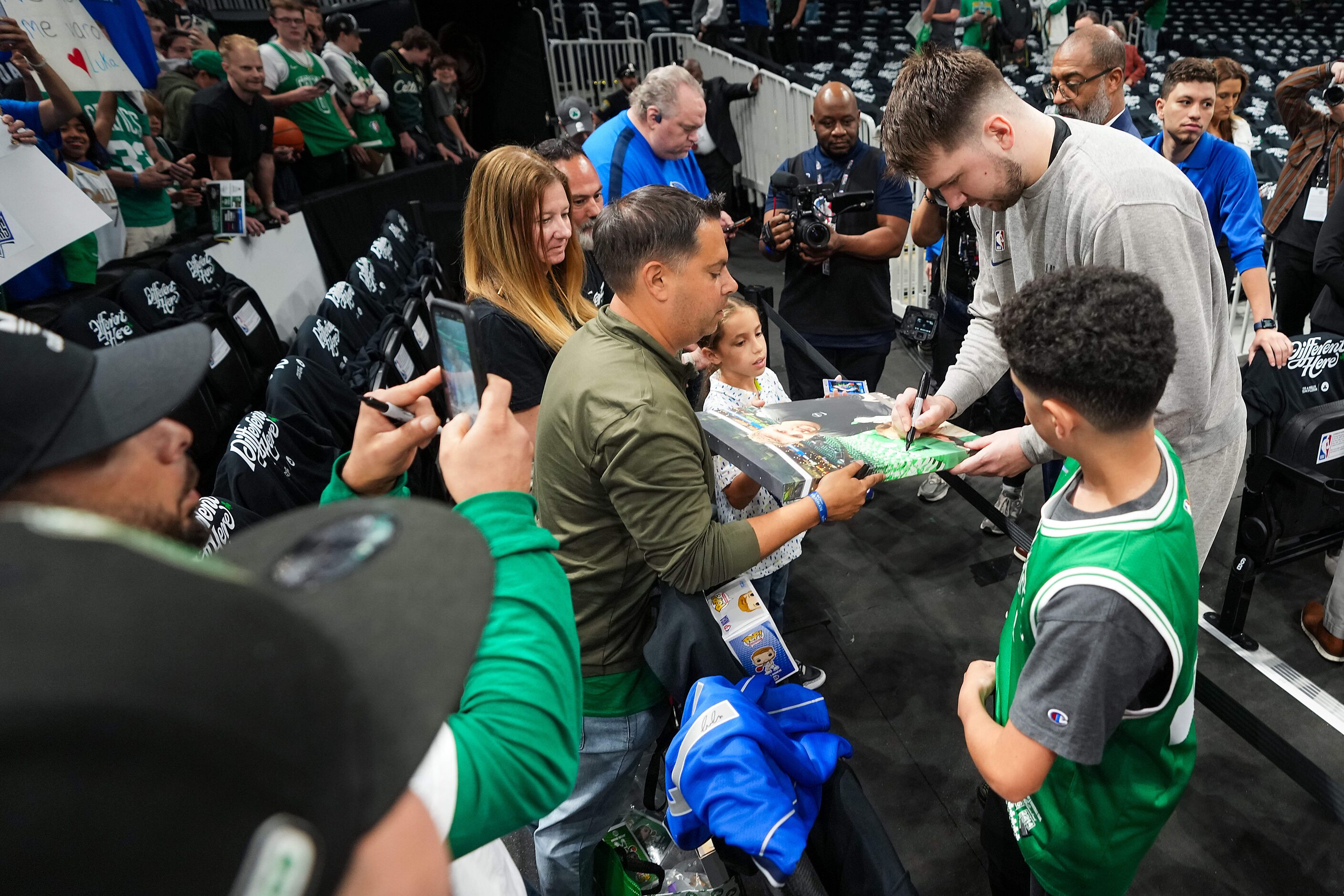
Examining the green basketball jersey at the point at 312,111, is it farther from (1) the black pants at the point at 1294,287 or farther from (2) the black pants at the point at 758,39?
(1) the black pants at the point at 1294,287

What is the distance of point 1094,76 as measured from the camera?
10.1 ft

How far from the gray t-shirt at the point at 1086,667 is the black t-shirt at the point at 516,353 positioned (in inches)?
55.7

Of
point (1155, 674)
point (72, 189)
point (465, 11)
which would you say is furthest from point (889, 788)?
point (465, 11)

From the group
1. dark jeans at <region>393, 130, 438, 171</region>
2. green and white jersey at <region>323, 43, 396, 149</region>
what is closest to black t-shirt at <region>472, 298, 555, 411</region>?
green and white jersey at <region>323, 43, 396, 149</region>

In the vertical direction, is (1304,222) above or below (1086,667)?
below

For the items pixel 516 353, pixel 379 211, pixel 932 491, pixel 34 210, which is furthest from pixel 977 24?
pixel 34 210

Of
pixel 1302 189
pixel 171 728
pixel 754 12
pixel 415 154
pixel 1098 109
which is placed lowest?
pixel 415 154

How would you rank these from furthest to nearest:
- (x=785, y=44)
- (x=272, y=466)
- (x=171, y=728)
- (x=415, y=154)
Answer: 1. (x=785, y=44)
2. (x=415, y=154)
3. (x=272, y=466)
4. (x=171, y=728)

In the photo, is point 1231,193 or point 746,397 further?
point 1231,193

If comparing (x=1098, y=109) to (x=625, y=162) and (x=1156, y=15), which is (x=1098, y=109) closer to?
(x=625, y=162)

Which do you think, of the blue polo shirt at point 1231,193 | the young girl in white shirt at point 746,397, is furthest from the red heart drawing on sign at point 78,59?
the blue polo shirt at point 1231,193

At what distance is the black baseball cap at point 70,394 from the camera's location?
632 millimetres

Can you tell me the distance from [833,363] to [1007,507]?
42.0 inches

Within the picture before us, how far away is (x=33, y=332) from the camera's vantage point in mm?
694
